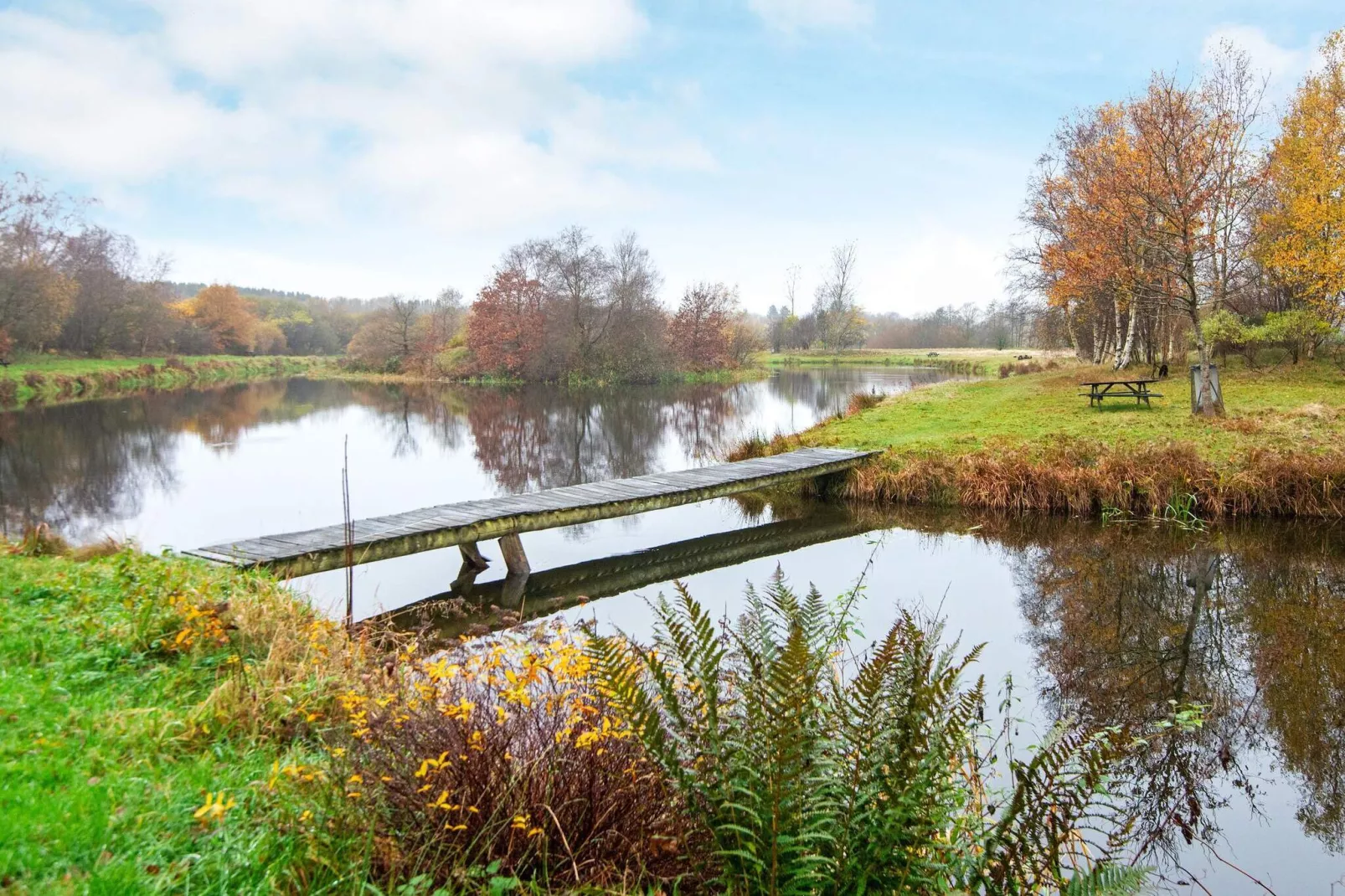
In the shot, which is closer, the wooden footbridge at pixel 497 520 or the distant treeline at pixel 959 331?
the wooden footbridge at pixel 497 520

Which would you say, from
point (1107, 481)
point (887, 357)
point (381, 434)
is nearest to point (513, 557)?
point (1107, 481)

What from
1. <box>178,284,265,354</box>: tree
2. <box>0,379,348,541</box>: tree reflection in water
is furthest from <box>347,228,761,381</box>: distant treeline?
<box>178,284,265,354</box>: tree

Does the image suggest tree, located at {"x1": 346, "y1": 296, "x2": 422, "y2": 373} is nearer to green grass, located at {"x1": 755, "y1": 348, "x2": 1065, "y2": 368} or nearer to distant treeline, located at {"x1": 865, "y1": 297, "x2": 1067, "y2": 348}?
green grass, located at {"x1": 755, "y1": 348, "x2": 1065, "y2": 368}

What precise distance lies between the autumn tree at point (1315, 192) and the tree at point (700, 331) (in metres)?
32.3

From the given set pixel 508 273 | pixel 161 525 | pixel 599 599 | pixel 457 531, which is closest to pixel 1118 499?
pixel 599 599

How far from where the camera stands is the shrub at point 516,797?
262 centimetres

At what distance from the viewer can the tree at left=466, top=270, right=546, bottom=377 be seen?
4628cm

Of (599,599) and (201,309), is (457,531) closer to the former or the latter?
(599,599)

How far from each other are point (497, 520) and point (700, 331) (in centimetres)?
4246

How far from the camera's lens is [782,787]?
2.50 meters

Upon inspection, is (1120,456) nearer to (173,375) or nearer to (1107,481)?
(1107,481)

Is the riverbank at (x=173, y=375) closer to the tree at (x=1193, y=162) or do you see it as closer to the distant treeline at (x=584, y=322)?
the distant treeline at (x=584, y=322)

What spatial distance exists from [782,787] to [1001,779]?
2952 mm

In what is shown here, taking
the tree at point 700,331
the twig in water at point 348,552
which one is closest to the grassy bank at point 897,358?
the tree at point 700,331
